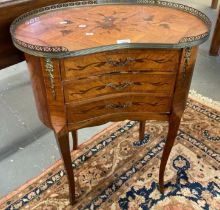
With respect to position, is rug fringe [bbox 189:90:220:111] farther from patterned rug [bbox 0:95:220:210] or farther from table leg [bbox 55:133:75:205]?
table leg [bbox 55:133:75:205]

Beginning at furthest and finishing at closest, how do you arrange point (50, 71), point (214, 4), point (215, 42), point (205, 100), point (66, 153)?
point (214, 4), point (215, 42), point (205, 100), point (66, 153), point (50, 71)

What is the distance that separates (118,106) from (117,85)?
0.34 ft

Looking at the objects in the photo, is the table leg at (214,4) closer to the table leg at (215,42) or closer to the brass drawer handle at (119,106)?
the table leg at (215,42)

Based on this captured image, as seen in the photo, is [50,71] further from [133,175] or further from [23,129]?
[23,129]

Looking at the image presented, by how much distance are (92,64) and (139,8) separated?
43cm

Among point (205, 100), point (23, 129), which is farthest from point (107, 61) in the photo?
point (205, 100)

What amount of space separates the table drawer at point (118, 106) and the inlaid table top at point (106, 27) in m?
0.22

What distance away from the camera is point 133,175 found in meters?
1.46

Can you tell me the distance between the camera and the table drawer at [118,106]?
1012 mm

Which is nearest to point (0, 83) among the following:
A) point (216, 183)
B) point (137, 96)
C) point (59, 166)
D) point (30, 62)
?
point (59, 166)

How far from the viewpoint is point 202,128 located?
1.76 metres

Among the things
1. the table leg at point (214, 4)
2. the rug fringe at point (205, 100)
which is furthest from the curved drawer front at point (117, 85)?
the table leg at point (214, 4)

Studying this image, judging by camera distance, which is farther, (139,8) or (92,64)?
(139,8)

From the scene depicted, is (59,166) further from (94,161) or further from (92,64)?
(92,64)
